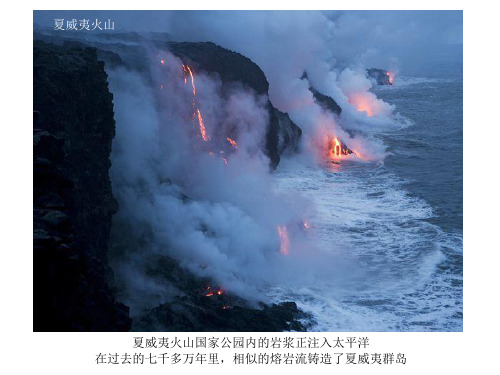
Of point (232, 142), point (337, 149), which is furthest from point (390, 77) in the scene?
point (232, 142)

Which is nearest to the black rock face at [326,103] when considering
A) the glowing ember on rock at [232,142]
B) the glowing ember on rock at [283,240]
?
the glowing ember on rock at [232,142]

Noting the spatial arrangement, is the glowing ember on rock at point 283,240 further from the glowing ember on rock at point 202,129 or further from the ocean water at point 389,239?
the glowing ember on rock at point 202,129

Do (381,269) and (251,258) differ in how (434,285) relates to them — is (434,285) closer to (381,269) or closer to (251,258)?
(381,269)

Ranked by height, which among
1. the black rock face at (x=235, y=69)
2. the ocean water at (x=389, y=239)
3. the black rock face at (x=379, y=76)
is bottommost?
the ocean water at (x=389, y=239)

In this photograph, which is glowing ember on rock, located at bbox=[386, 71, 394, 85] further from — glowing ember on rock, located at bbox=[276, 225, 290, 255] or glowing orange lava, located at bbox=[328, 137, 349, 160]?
glowing ember on rock, located at bbox=[276, 225, 290, 255]
